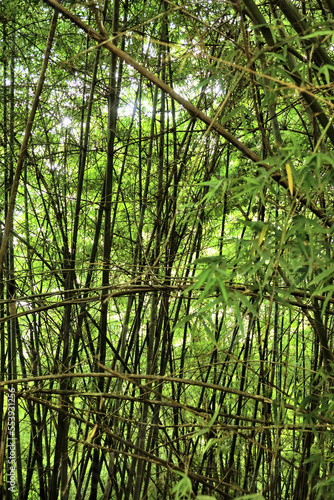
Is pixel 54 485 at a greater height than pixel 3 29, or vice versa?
pixel 3 29

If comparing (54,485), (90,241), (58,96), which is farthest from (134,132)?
(54,485)

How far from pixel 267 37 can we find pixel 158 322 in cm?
145

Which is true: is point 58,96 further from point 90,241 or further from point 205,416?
point 205,416

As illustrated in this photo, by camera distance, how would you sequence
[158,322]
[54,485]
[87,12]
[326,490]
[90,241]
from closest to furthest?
1. [326,490]
2. [158,322]
3. [54,485]
4. [87,12]
5. [90,241]

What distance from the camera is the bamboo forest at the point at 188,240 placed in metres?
1.16

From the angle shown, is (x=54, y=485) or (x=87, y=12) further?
(x=87, y=12)

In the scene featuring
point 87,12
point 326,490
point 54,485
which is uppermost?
point 87,12

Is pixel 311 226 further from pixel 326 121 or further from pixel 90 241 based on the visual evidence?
pixel 90 241

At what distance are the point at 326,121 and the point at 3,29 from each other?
211cm

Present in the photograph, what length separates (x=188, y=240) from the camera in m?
2.17

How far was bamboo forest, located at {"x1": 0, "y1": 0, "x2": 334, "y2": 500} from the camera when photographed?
1159 mm

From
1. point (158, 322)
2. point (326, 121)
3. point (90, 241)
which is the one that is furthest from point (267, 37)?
point (90, 241)

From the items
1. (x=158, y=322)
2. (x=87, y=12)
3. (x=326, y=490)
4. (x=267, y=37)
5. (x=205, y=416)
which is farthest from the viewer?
(x=87, y=12)

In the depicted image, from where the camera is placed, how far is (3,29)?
255 centimetres
